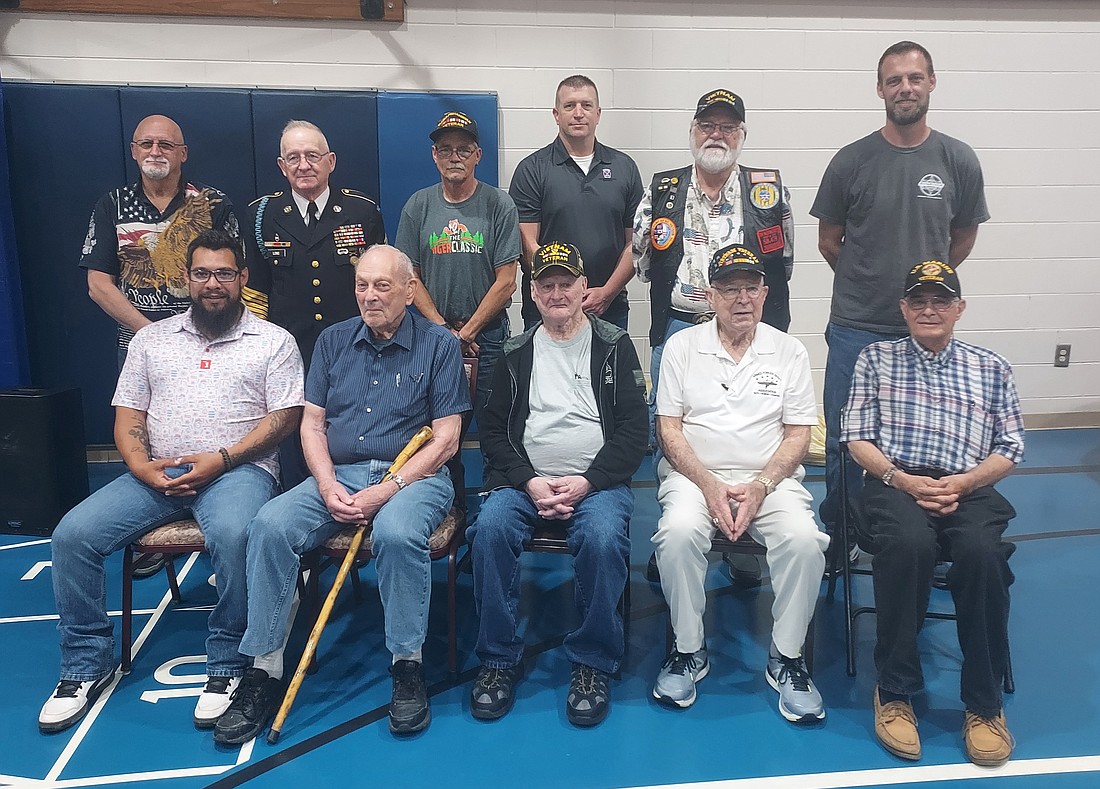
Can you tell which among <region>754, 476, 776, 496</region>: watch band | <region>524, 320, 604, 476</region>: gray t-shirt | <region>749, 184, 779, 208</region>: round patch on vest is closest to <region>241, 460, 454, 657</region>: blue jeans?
<region>524, 320, 604, 476</region>: gray t-shirt

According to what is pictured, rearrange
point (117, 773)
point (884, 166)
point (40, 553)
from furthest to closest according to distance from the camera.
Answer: point (40, 553), point (884, 166), point (117, 773)

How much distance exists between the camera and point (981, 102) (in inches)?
→ 197

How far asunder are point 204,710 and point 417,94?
137 inches

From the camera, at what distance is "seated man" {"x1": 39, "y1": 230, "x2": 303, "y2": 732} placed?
2.57 meters

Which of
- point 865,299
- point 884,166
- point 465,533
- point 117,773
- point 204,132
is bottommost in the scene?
point 117,773

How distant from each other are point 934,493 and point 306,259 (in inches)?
95.8

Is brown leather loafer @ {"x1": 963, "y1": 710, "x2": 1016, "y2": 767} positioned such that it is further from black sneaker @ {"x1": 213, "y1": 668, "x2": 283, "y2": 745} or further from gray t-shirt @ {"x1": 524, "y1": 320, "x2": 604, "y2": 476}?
black sneaker @ {"x1": 213, "y1": 668, "x2": 283, "y2": 745}

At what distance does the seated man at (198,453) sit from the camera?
2.57m

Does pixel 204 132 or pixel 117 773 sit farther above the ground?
pixel 204 132

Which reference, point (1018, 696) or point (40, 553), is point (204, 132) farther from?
point (1018, 696)

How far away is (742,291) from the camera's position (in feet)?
8.93

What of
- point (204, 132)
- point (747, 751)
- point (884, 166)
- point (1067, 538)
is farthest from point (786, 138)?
point (747, 751)

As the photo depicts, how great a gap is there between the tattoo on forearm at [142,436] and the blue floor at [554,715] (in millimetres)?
723

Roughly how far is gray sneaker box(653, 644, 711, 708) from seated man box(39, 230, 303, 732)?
1382 mm
